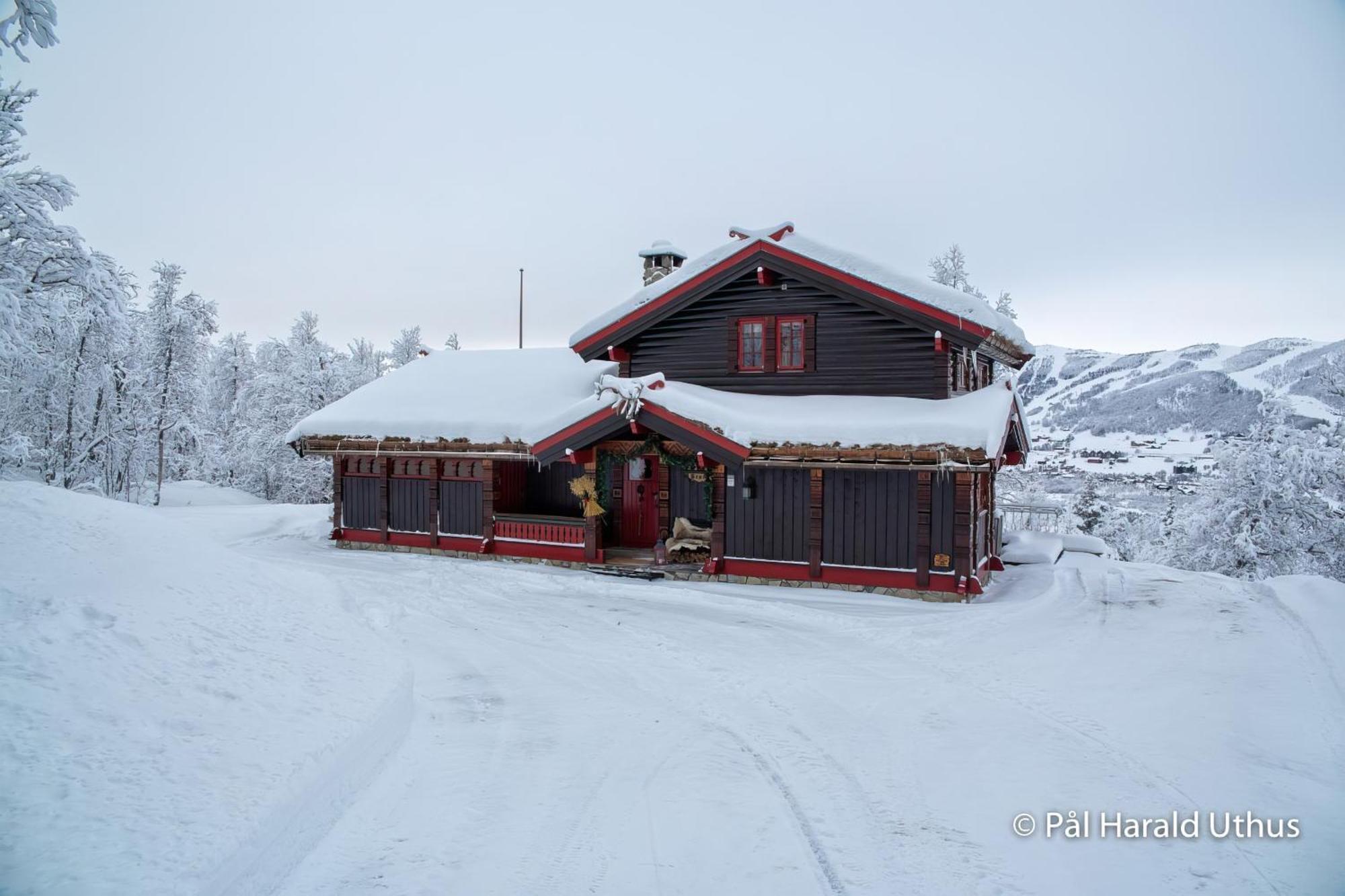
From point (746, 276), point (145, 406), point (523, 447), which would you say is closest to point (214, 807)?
point (523, 447)

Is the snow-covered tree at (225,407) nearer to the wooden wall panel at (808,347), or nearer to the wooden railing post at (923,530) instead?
the wooden wall panel at (808,347)

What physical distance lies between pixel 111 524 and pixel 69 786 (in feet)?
15.9

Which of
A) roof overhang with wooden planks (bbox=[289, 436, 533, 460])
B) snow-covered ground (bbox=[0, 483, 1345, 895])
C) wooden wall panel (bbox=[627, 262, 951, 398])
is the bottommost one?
snow-covered ground (bbox=[0, 483, 1345, 895])

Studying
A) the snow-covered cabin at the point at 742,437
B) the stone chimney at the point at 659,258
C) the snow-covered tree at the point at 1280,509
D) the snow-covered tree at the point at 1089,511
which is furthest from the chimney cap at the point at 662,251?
the snow-covered tree at the point at 1089,511

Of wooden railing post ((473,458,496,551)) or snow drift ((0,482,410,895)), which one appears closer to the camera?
snow drift ((0,482,410,895))

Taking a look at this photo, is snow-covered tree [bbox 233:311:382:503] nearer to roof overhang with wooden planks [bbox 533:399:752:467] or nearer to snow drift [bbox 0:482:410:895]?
roof overhang with wooden planks [bbox 533:399:752:467]

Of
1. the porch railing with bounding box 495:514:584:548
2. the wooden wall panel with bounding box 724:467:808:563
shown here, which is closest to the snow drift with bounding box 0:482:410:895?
the wooden wall panel with bounding box 724:467:808:563

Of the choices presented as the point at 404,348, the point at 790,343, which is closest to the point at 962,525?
the point at 790,343

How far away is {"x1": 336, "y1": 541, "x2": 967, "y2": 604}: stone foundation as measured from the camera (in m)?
14.2

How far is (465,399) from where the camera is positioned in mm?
20422


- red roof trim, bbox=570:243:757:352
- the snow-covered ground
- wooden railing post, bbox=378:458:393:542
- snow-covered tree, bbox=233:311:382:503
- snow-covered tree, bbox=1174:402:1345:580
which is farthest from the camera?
snow-covered tree, bbox=233:311:382:503

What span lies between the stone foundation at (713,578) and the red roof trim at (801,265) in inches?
206

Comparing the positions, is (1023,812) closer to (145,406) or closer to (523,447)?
(523,447)

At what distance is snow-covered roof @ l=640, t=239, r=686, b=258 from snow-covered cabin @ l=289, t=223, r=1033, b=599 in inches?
160
